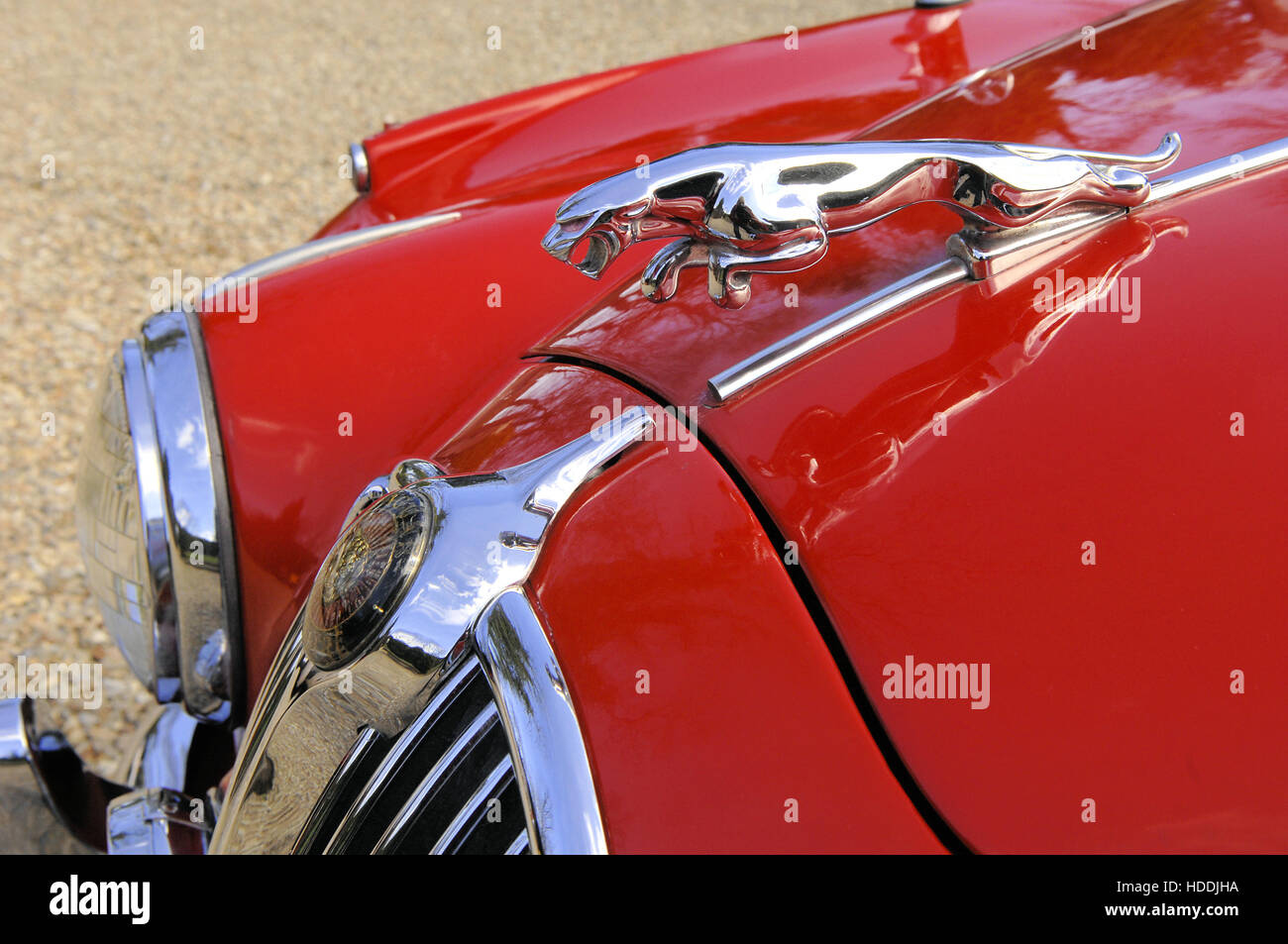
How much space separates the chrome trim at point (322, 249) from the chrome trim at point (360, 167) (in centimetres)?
33

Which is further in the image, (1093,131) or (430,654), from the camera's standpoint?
(1093,131)

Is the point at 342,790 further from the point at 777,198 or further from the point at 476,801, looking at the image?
the point at 777,198

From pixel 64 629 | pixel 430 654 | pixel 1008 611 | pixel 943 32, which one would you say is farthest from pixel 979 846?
pixel 64 629

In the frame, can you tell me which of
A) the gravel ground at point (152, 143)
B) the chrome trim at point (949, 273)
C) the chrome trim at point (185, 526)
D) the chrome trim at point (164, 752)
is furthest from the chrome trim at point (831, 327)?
the gravel ground at point (152, 143)

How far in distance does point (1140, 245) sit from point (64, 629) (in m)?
2.87

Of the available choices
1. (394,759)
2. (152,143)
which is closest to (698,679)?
(394,759)

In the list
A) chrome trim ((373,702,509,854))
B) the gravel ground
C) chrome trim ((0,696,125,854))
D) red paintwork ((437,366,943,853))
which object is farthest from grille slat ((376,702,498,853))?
the gravel ground

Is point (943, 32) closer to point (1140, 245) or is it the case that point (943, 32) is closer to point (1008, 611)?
point (1140, 245)

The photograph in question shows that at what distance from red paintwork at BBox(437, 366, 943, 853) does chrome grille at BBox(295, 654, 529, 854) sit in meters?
0.10

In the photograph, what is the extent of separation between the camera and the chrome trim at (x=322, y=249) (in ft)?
5.64

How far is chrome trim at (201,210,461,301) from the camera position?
172 centimetres

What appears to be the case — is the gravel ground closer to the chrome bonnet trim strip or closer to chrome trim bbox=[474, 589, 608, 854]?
chrome trim bbox=[474, 589, 608, 854]

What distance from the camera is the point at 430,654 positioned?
41.0 inches
